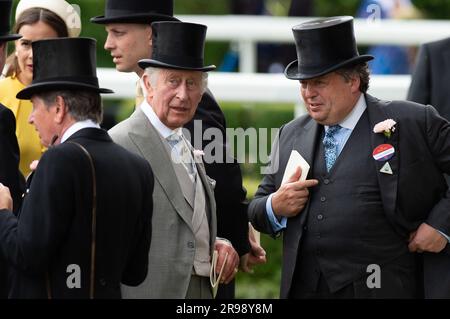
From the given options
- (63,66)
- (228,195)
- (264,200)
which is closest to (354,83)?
(264,200)

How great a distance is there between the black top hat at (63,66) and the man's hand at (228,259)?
1250mm

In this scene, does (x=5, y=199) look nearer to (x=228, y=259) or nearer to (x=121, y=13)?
(x=228, y=259)

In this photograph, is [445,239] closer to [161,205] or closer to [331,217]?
[331,217]

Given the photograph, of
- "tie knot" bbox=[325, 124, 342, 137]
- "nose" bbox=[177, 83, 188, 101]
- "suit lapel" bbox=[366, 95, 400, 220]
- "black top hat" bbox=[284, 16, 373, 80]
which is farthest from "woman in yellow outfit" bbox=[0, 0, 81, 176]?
"suit lapel" bbox=[366, 95, 400, 220]

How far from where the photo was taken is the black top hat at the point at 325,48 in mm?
6898

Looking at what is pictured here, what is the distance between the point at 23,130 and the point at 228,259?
1.49 metres

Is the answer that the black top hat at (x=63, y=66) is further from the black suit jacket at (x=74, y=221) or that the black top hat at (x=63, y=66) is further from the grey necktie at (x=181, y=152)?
the grey necktie at (x=181, y=152)

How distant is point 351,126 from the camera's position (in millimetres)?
6965

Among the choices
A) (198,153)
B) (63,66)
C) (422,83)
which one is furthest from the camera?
(422,83)

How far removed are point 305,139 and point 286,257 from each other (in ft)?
1.97

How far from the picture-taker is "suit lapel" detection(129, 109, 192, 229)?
6.65 metres

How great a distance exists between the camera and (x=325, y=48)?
22.7 ft
